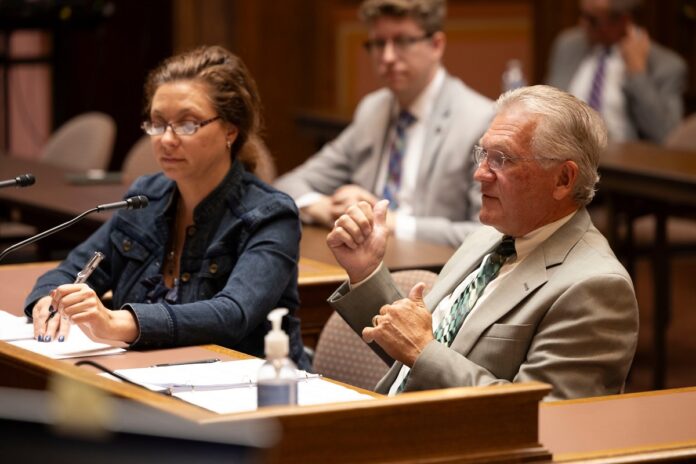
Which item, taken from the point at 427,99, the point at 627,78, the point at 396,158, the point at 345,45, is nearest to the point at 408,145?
the point at 396,158

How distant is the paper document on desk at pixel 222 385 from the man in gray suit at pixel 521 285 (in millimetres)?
175

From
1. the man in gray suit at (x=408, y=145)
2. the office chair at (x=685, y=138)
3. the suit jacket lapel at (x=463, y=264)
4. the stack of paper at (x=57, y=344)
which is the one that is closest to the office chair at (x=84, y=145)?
the man in gray suit at (x=408, y=145)

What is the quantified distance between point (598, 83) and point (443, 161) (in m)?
2.82

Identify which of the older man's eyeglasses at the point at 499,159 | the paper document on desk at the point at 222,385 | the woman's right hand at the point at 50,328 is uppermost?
the older man's eyeglasses at the point at 499,159

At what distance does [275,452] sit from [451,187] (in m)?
2.81

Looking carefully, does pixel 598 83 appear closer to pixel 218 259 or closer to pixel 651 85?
pixel 651 85

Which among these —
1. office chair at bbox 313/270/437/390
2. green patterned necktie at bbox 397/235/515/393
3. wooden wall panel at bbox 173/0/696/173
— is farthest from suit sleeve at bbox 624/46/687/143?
green patterned necktie at bbox 397/235/515/393

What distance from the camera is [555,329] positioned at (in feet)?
8.05

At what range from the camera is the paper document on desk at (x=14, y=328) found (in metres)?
2.87

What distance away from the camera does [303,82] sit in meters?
9.09

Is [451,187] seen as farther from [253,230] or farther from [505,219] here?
[505,219]

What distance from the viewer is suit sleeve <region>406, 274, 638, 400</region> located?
2.43 meters

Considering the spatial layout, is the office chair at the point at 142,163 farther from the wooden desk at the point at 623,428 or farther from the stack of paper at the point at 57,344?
the wooden desk at the point at 623,428

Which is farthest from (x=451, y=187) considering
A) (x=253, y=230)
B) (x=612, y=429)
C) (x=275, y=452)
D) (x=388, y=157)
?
(x=275, y=452)
